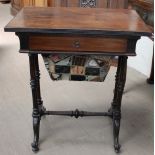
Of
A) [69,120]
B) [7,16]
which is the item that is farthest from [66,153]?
[7,16]

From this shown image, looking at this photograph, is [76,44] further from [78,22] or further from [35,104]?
[35,104]

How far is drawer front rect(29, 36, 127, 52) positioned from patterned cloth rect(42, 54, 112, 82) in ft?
0.73

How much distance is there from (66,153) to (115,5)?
5.20ft

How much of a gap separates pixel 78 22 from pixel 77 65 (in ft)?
1.02

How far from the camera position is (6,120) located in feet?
6.65

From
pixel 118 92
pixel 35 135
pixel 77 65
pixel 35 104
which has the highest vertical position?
pixel 77 65

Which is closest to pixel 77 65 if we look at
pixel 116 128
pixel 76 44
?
pixel 76 44

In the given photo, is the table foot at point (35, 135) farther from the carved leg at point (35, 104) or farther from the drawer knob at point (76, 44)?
the drawer knob at point (76, 44)

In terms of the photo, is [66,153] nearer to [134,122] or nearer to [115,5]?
[134,122]

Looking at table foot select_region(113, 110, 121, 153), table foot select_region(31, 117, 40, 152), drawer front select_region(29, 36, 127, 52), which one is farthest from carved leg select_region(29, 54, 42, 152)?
table foot select_region(113, 110, 121, 153)

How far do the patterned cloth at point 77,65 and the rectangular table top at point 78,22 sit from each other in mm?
238

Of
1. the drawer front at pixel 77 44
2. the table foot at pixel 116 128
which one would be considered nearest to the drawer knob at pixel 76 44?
the drawer front at pixel 77 44

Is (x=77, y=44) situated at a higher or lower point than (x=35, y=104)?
higher

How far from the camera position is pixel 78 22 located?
1478 mm
